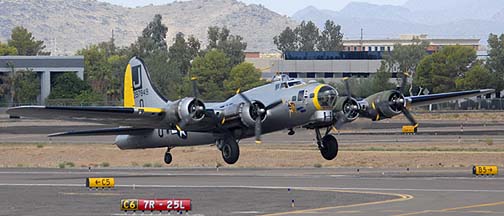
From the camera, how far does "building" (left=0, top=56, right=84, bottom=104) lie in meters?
146

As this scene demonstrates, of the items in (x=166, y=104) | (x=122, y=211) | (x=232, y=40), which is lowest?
(x=122, y=211)

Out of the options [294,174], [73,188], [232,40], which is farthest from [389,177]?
[232,40]

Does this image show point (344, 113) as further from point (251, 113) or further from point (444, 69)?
point (444, 69)

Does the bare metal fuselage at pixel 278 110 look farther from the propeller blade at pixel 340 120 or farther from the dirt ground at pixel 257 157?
the dirt ground at pixel 257 157

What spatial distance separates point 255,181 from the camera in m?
56.3

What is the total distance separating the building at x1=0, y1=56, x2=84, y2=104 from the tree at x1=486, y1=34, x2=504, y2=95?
5934cm

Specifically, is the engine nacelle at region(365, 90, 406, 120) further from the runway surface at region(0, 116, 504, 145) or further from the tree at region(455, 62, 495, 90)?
the tree at region(455, 62, 495, 90)

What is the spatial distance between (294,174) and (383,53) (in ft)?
393

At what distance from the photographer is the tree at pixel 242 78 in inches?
5483

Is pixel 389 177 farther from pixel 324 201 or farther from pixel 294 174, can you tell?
pixel 324 201

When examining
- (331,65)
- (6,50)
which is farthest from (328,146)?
(6,50)

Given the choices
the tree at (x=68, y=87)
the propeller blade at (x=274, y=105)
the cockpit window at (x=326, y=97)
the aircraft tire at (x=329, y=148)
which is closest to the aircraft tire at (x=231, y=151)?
the propeller blade at (x=274, y=105)

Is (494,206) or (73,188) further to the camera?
(73,188)

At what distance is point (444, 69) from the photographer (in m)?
144
